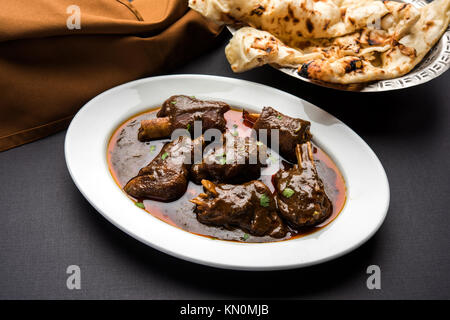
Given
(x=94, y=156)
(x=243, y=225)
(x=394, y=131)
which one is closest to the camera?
(x=243, y=225)

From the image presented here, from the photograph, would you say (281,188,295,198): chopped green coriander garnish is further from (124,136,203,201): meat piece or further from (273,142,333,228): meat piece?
(124,136,203,201): meat piece

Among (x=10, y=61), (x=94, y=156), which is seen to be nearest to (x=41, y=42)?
(x=10, y=61)

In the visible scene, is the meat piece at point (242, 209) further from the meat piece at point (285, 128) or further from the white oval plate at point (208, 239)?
the meat piece at point (285, 128)

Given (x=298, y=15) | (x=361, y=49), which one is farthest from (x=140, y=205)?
(x=361, y=49)

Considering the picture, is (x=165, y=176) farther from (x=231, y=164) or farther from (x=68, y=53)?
(x=68, y=53)

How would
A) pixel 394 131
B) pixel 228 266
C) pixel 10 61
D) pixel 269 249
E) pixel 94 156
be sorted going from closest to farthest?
pixel 228 266 → pixel 269 249 → pixel 94 156 → pixel 10 61 → pixel 394 131

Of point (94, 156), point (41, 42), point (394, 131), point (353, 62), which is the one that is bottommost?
point (94, 156)

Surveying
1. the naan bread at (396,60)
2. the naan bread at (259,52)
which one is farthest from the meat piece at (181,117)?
the naan bread at (396,60)

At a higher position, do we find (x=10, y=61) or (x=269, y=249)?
(x=10, y=61)

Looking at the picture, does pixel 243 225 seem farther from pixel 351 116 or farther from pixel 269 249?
pixel 351 116
